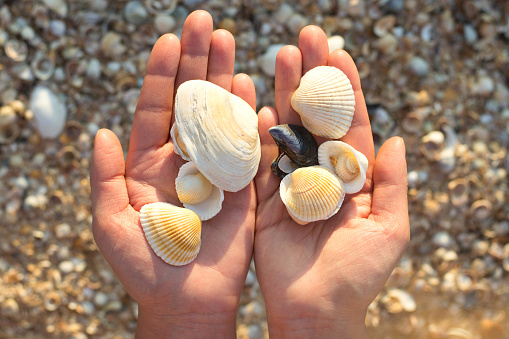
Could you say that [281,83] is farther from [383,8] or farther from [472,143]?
[472,143]

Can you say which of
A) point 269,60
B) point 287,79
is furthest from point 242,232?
point 269,60

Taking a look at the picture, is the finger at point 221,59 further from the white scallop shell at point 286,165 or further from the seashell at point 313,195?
the seashell at point 313,195

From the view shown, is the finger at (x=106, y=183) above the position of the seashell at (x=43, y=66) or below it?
below

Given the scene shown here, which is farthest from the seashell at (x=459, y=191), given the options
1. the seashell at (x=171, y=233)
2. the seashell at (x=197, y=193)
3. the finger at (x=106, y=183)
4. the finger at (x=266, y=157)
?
the finger at (x=106, y=183)

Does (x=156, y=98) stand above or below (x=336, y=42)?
above

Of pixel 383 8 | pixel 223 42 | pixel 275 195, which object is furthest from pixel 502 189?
pixel 223 42

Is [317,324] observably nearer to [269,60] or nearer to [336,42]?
[269,60]
